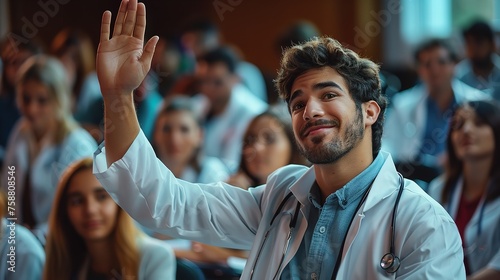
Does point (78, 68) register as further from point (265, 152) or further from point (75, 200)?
point (75, 200)

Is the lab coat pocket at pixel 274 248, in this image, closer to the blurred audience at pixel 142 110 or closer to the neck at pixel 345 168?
the neck at pixel 345 168

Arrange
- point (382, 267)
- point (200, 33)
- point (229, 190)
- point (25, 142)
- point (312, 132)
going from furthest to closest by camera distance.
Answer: point (200, 33), point (25, 142), point (229, 190), point (312, 132), point (382, 267)

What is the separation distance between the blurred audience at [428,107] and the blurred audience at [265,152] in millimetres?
1034

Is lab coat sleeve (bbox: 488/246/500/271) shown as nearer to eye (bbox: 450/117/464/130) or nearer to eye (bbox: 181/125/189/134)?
eye (bbox: 450/117/464/130)

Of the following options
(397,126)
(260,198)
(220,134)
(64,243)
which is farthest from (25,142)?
(260,198)

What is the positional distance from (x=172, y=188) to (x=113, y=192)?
13 cm

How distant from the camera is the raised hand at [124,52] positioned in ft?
Result: 6.03

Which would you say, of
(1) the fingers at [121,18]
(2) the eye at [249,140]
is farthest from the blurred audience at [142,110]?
(1) the fingers at [121,18]

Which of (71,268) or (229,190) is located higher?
(229,190)

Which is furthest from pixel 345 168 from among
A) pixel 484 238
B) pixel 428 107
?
pixel 428 107

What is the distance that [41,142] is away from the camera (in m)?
4.06

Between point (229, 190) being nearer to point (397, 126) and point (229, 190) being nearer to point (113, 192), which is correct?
point (113, 192)

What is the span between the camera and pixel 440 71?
471 centimetres

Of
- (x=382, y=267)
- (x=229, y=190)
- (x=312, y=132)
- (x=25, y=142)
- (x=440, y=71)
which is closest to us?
(x=382, y=267)
